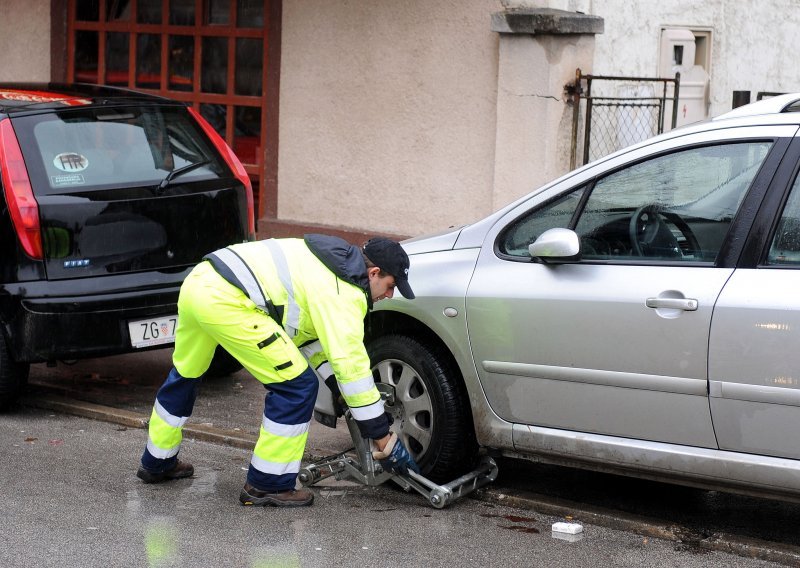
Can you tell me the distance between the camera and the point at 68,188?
20.7 feet

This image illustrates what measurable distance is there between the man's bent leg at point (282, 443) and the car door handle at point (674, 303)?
1.39m

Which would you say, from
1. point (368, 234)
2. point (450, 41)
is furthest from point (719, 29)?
point (368, 234)

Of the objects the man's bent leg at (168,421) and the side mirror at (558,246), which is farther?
the man's bent leg at (168,421)

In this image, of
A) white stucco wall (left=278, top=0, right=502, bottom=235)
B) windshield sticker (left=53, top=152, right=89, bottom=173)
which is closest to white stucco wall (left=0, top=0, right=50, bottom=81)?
white stucco wall (left=278, top=0, right=502, bottom=235)

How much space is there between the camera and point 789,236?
176 inches

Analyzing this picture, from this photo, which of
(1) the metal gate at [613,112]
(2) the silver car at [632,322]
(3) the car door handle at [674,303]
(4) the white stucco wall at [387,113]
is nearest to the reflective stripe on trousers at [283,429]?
(2) the silver car at [632,322]

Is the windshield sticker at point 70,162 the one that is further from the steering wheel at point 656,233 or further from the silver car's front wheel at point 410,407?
the steering wheel at point 656,233

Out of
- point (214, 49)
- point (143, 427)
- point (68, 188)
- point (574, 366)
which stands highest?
point (214, 49)

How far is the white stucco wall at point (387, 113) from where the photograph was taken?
31.1 ft

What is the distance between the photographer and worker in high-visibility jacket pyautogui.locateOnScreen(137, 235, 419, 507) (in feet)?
15.6

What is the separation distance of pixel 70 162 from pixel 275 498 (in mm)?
2355

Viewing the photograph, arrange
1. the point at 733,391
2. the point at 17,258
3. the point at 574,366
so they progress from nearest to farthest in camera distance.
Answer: the point at 733,391
the point at 574,366
the point at 17,258

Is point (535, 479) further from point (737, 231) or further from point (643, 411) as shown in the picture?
point (737, 231)

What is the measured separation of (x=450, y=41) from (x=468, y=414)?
493cm
